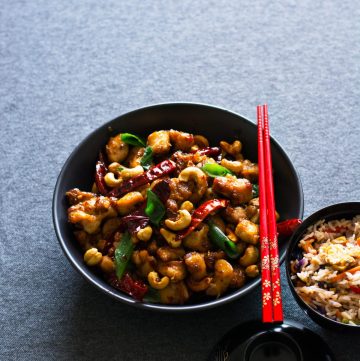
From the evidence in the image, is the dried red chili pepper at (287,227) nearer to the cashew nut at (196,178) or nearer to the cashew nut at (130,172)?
the cashew nut at (196,178)

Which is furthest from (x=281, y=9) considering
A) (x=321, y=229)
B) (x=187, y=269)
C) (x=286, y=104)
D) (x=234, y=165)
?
(x=187, y=269)

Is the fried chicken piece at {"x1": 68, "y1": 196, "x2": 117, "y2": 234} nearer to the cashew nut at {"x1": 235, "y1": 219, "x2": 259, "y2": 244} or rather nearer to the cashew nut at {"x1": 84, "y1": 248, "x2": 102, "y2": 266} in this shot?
the cashew nut at {"x1": 84, "y1": 248, "x2": 102, "y2": 266}

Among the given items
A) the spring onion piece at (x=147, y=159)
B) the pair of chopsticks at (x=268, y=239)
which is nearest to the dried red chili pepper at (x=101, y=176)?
the spring onion piece at (x=147, y=159)

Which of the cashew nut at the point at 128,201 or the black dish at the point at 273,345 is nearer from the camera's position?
the black dish at the point at 273,345

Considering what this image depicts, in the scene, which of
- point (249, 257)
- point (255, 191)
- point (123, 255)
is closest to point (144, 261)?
point (123, 255)

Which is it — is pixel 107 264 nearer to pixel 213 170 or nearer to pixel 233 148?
pixel 213 170
